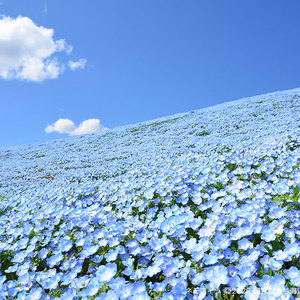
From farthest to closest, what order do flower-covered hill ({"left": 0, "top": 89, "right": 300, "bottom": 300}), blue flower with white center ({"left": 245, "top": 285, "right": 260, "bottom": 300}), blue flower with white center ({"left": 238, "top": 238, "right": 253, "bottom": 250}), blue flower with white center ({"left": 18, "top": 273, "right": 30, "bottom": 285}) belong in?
1. blue flower with white center ({"left": 18, "top": 273, "right": 30, "bottom": 285})
2. blue flower with white center ({"left": 238, "top": 238, "right": 253, "bottom": 250})
3. flower-covered hill ({"left": 0, "top": 89, "right": 300, "bottom": 300})
4. blue flower with white center ({"left": 245, "top": 285, "right": 260, "bottom": 300})

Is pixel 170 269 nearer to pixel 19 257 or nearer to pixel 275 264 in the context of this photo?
pixel 275 264

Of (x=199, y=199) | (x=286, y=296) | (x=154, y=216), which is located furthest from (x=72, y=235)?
(x=286, y=296)

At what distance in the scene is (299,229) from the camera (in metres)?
2.67

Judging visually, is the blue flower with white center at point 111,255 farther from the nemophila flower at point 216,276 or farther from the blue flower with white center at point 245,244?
the blue flower with white center at point 245,244

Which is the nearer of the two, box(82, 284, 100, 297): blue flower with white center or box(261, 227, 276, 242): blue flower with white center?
box(82, 284, 100, 297): blue flower with white center

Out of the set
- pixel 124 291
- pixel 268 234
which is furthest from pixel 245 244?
pixel 124 291

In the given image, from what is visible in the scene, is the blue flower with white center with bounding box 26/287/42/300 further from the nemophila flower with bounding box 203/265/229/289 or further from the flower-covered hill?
the nemophila flower with bounding box 203/265/229/289

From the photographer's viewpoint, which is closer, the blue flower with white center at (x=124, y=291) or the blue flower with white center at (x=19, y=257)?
the blue flower with white center at (x=124, y=291)

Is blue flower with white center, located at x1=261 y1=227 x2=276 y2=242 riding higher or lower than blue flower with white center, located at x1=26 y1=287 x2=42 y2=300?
higher


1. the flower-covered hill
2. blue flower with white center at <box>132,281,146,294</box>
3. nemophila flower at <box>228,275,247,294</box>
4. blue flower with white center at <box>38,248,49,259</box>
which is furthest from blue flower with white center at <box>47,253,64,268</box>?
nemophila flower at <box>228,275,247,294</box>

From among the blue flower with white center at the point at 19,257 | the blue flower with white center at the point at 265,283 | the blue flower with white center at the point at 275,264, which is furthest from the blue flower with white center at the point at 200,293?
the blue flower with white center at the point at 19,257

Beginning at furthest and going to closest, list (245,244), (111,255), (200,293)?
(111,255) < (245,244) < (200,293)

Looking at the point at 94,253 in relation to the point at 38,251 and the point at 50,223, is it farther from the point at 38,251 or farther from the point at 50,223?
the point at 50,223

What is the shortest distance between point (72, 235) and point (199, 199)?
2020mm
